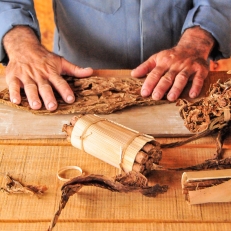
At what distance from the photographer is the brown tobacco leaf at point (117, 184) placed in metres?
0.92

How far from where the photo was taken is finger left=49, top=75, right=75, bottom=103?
1.22m

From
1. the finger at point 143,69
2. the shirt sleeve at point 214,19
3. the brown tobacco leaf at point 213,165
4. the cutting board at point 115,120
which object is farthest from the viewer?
the shirt sleeve at point 214,19

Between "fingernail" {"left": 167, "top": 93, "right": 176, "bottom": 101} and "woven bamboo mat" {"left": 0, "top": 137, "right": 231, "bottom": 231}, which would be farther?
"fingernail" {"left": 167, "top": 93, "right": 176, "bottom": 101}

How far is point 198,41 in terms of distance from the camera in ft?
4.67

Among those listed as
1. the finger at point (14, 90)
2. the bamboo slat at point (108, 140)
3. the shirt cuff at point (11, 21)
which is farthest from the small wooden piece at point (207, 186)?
the shirt cuff at point (11, 21)

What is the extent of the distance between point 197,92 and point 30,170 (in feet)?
1.86

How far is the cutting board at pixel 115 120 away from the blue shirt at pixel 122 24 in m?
0.36

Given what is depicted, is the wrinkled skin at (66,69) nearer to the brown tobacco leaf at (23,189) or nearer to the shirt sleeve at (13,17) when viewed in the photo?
the shirt sleeve at (13,17)

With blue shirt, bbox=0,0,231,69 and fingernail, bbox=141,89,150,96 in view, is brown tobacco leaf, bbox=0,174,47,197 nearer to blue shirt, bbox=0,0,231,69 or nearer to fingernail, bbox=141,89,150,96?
fingernail, bbox=141,89,150,96

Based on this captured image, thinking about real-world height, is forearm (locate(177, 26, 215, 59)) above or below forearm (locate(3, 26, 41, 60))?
below

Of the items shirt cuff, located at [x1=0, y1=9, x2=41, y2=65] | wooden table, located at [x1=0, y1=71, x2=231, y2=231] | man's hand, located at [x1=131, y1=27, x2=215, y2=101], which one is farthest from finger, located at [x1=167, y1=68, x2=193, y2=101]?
shirt cuff, located at [x1=0, y1=9, x2=41, y2=65]

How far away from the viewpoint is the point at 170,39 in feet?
5.26

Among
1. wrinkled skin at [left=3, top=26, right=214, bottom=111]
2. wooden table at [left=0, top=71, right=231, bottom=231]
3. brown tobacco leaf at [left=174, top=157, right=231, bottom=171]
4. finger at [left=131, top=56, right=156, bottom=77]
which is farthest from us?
finger at [left=131, top=56, right=156, bottom=77]

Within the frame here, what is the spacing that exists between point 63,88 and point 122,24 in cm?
43
